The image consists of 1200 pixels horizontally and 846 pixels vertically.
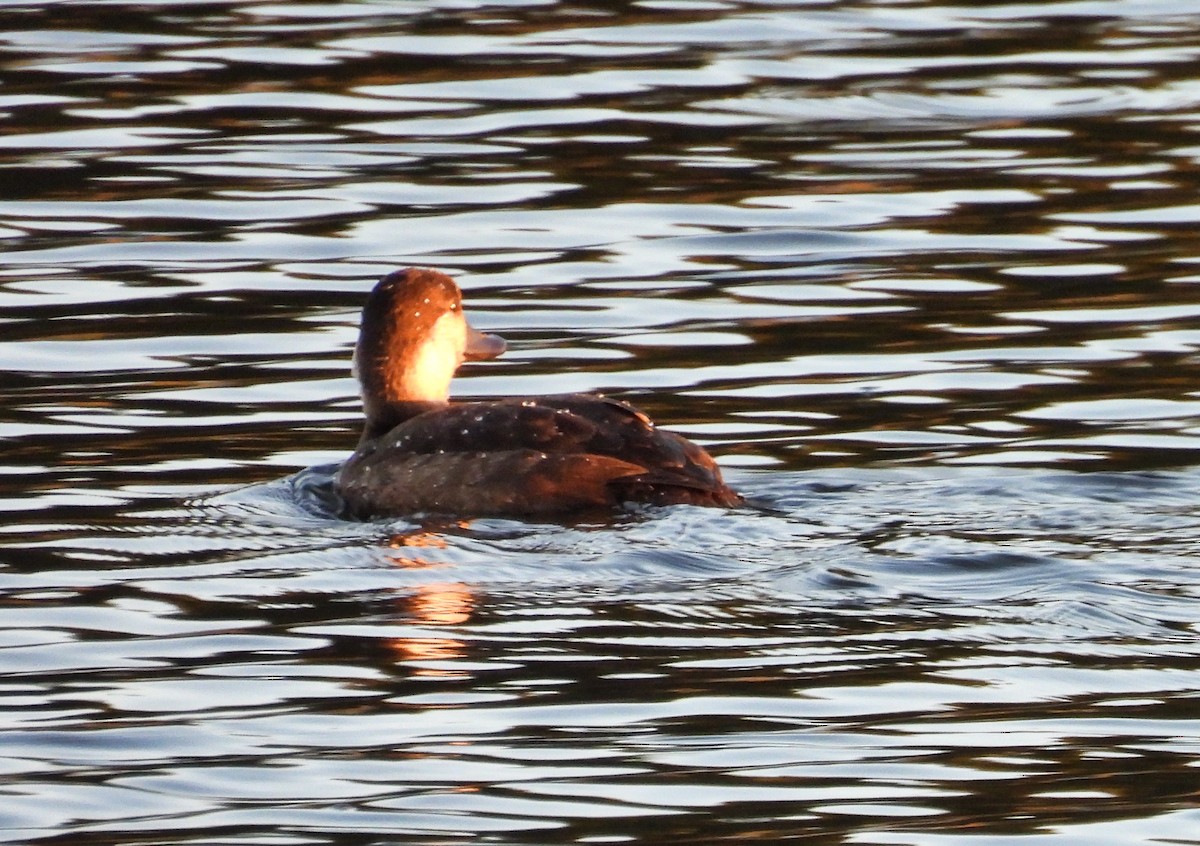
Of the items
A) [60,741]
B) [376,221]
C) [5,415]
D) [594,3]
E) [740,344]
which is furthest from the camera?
[594,3]

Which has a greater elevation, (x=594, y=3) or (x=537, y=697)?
(x=594, y=3)

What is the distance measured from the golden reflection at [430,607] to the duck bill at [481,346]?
171 cm

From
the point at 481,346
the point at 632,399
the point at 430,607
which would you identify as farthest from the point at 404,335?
the point at 430,607

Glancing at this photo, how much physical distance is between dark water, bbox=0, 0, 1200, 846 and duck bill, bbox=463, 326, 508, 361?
2.52 ft

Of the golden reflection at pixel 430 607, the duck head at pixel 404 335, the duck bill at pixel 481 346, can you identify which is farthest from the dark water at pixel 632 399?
the duck bill at pixel 481 346

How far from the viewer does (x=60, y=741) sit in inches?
267

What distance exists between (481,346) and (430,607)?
288 centimetres

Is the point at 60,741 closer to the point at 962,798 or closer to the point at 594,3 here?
the point at 962,798

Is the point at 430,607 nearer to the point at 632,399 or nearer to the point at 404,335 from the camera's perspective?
the point at 404,335

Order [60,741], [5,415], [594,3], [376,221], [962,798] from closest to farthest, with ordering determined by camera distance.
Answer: [962,798] → [60,741] → [5,415] → [376,221] → [594,3]

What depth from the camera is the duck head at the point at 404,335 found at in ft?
34.5

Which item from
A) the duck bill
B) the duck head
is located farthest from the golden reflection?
the duck bill

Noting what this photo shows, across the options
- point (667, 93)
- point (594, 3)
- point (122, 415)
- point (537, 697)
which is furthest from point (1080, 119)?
point (537, 697)

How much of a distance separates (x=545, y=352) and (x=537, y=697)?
5.10 meters
